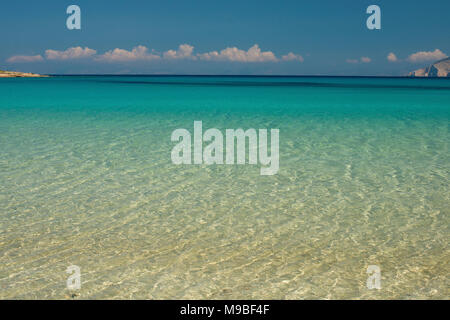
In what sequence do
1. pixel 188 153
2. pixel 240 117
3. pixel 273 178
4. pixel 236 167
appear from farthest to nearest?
pixel 240 117, pixel 188 153, pixel 236 167, pixel 273 178

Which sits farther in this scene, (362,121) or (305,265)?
(362,121)

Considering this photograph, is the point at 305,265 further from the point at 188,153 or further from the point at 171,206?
the point at 188,153

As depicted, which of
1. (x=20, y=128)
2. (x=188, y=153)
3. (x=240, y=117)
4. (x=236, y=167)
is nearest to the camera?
(x=236, y=167)

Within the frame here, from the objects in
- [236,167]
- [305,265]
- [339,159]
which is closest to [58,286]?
[305,265]

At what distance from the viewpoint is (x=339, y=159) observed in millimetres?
9984

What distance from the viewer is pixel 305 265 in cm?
470

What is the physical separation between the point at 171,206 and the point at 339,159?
4806 mm

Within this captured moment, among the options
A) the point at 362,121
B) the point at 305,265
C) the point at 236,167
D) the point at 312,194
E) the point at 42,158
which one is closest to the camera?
the point at 305,265

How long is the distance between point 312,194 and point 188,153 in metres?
4.23

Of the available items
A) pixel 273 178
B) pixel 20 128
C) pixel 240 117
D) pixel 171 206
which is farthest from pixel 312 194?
pixel 240 117

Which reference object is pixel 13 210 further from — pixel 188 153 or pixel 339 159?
pixel 339 159
